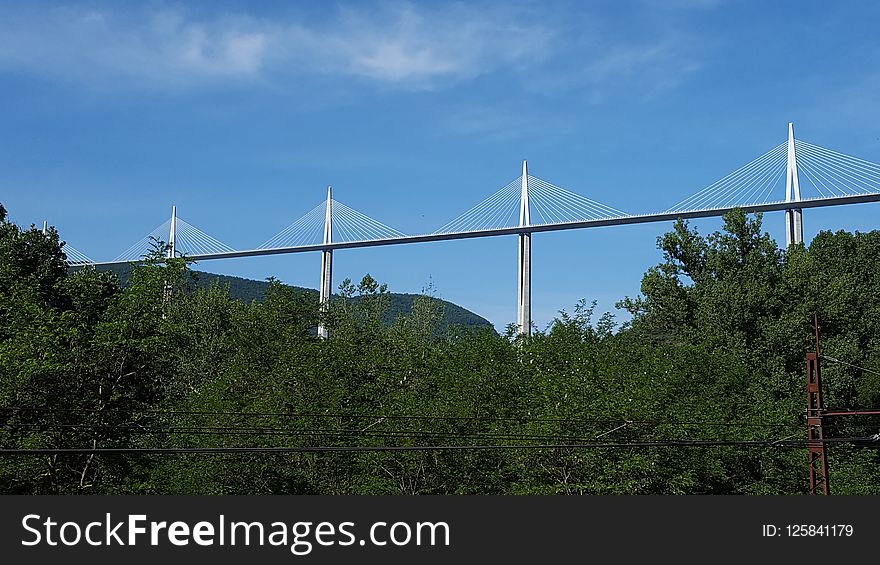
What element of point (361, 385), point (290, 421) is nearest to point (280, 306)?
point (361, 385)

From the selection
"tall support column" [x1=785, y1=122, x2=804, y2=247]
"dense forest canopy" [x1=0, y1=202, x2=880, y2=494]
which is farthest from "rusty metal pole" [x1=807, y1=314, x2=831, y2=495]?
"tall support column" [x1=785, y1=122, x2=804, y2=247]

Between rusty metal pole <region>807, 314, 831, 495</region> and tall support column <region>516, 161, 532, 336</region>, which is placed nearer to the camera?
rusty metal pole <region>807, 314, 831, 495</region>

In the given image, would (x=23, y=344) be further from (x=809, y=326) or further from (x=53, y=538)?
(x=809, y=326)

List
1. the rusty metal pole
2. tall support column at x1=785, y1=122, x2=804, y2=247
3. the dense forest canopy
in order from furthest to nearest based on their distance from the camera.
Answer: tall support column at x1=785, y1=122, x2=804, y2=247 → the dense forest canopy → the rusty metal pole

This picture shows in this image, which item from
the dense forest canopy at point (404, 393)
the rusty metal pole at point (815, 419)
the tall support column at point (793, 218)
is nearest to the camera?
the rusty metal pole at point (815, 419)

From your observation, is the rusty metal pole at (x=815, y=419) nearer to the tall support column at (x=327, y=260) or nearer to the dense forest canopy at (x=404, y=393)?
the dense forest canopy at (x=404, y=393)

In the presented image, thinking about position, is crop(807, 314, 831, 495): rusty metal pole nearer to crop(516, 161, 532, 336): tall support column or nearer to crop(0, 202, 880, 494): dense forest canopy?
crop(0, 202, 880, 494): dense forest canopy

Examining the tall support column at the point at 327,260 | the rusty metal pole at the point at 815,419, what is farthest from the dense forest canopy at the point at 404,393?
the tall support column at the point at 327,260

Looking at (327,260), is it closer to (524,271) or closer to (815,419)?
(524,271)

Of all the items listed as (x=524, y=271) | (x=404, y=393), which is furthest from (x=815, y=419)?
(x=524, y=271)

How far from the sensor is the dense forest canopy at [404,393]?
29578 mm

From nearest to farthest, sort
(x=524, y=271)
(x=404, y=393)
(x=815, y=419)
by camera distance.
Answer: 1. (x=815, y=419)
2. (x=404, y=393)
3. (x=524, y=271)

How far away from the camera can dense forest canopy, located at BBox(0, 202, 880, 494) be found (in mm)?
29578

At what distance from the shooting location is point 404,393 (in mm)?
35781
